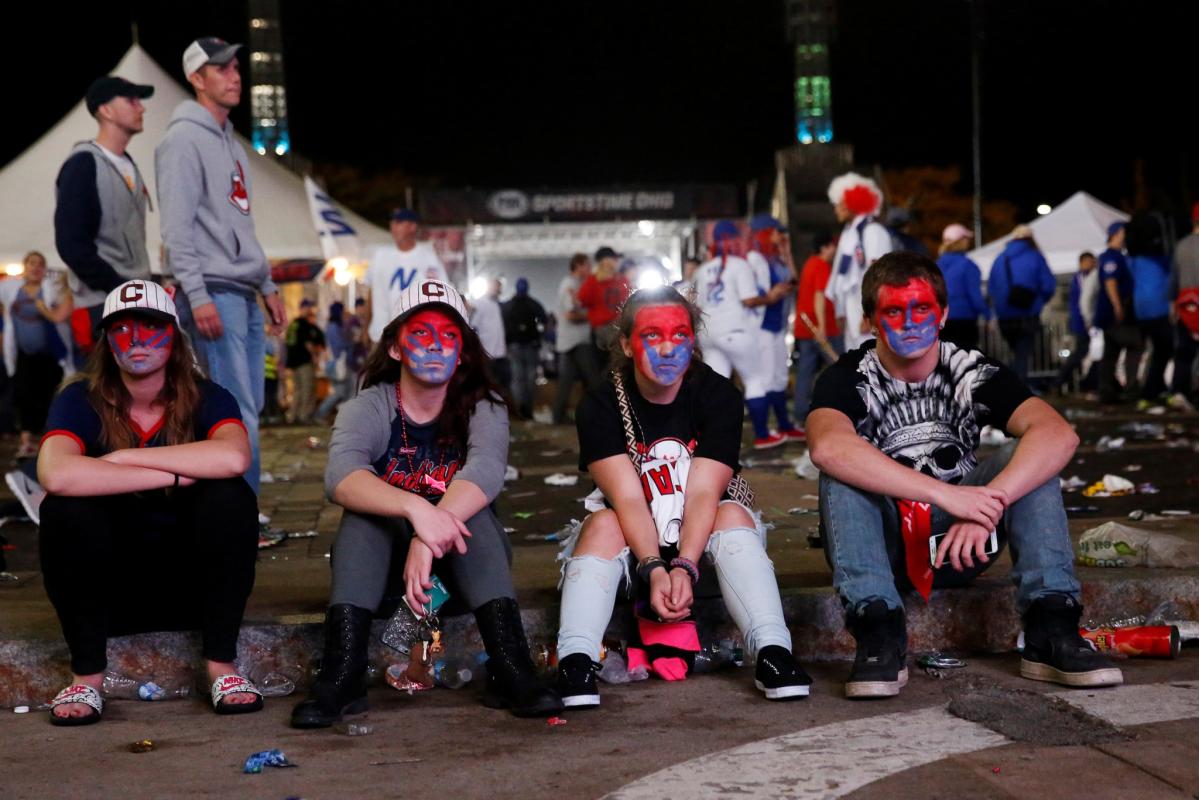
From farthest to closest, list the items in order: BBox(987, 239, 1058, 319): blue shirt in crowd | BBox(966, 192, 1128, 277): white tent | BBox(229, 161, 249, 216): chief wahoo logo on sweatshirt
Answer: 1. BBox(966, 192, 1128, 277): white tent
2. BBox(987, 239, 1058, 319): blue shirt in crowd
3. BBox(229, 161, 249, 216): chief wahoo logo on sweatshirt

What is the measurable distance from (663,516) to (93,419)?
1.75m

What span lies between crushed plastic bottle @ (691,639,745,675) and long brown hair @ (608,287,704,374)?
0.88 meters

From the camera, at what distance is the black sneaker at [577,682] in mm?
3973

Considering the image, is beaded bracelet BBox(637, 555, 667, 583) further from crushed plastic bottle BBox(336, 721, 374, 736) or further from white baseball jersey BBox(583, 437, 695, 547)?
crushed plastic bottle BBox(336, 721, 374, 736)

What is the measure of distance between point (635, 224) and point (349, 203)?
32.5 metres

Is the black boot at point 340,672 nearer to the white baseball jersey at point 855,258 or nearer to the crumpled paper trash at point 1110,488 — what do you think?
the crumpled paper trash at point 1110,488

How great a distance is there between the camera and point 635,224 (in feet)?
132

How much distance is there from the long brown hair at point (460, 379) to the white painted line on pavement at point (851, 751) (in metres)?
1.46

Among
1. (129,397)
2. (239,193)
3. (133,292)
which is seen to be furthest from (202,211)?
(129,397)

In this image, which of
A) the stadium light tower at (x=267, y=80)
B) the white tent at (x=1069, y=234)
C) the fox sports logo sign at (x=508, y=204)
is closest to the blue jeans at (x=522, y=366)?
the white tent at (x=1069, y=234)

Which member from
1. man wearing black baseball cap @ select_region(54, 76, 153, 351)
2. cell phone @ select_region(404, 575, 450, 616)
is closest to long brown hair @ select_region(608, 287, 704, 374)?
cell phone @ select_region(404, 575, 450, 616)

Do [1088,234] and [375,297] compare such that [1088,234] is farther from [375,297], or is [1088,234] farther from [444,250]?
[444,250]

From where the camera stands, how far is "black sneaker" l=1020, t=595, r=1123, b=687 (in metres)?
3.97

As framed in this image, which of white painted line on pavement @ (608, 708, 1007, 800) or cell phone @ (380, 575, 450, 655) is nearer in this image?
white painted line on pavement @ (608, 708, 1007, 800)
